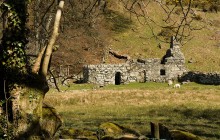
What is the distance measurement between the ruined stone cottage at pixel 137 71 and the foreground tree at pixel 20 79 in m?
31.6

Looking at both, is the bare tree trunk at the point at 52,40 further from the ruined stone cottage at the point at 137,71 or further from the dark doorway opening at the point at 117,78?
the dark doorway opening at the point at 117,78

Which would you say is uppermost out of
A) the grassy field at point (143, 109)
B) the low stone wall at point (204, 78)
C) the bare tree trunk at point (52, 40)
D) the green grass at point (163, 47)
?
the green grass at point (163, 47)

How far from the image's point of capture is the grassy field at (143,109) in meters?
17.8

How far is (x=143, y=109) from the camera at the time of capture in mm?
24625

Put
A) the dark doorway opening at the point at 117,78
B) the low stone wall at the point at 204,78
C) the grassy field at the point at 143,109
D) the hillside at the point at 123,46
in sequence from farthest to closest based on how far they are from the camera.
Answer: the hillside at the point at 123,46 < the dark doorway opening at the point at 117,78 < the low stone wall at the point at 204,78 < the grassy field at the point at 143,109

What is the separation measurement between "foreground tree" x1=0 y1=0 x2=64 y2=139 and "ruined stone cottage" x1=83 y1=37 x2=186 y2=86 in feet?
→ 104

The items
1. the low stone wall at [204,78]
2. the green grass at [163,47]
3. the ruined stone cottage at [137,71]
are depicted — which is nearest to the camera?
the low stone wall at [204,78]

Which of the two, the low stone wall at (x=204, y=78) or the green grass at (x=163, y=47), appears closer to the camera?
the low stone wall at (x=204, y=78)

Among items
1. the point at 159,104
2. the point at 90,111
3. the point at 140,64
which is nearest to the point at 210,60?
the point at 140,64


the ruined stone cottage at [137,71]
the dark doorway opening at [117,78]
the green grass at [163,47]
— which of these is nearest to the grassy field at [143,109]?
the ruined stone cottage at [137,71]

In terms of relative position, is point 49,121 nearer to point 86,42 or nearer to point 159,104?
point 159,104

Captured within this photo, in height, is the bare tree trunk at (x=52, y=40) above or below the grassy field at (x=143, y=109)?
above

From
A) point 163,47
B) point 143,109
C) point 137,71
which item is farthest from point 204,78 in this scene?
point 143,109

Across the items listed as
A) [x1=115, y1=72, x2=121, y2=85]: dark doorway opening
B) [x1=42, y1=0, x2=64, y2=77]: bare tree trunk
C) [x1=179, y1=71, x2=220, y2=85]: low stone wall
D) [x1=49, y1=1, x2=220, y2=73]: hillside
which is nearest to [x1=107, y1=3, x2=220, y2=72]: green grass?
[x1=49, y1=1, x2=220, y2=73]: hillside
